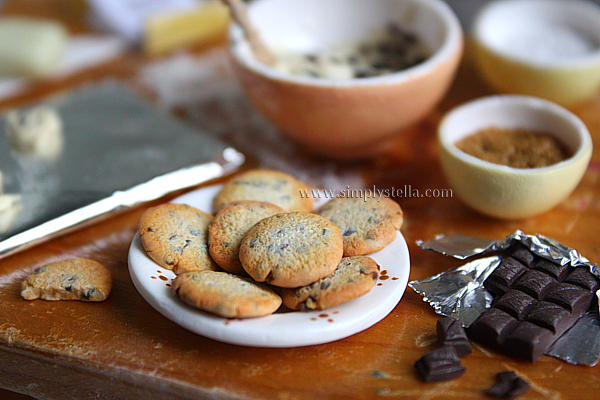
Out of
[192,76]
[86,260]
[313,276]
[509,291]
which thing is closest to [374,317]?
[313,276]

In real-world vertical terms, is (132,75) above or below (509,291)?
above

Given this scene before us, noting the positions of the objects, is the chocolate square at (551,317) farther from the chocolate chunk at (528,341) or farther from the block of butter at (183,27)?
the block of butter at (183,27)

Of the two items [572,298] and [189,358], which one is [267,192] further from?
[572,298]

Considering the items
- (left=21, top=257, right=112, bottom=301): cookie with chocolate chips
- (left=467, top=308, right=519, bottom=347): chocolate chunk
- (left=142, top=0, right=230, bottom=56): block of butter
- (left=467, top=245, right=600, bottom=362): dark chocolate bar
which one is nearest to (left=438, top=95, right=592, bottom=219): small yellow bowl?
(left=467, top=245, right=600, bottom=362): dark chocolate bar

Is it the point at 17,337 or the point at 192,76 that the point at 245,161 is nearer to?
the point at 192,76

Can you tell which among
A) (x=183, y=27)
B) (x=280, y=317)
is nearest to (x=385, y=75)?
(x=280, y=317)

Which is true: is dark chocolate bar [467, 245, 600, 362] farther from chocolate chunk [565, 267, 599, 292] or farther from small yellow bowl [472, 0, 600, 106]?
small yellow bowl [472, 0, 600, 106]
